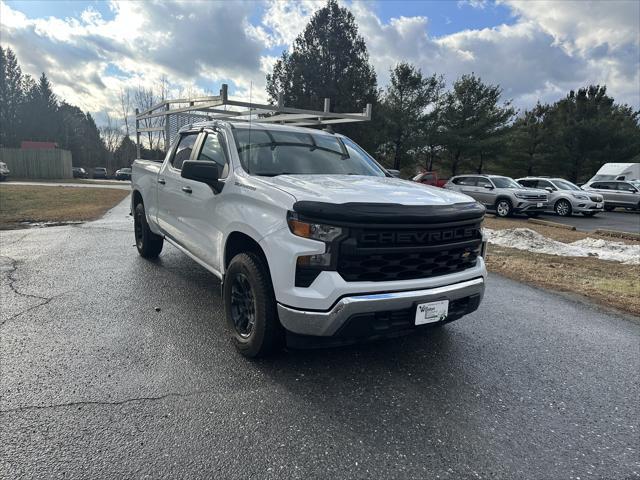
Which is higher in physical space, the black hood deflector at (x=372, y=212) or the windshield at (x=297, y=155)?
the windshield at (x=297, y=155)

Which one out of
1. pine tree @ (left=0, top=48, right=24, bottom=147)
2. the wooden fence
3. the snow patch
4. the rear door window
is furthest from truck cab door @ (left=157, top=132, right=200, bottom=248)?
pine tree @ (left=0, top=48, right=24, bottom=147)

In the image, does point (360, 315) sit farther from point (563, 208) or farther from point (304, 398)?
point (563, 208)

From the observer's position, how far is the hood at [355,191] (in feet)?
9.24

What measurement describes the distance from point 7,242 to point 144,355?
6042 millimetres

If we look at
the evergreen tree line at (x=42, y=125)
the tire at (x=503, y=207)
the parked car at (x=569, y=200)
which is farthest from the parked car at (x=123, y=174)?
the parked car at (x=569, y=200)

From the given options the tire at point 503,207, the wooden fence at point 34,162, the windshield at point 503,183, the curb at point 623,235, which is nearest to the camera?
the curb at point 623,235

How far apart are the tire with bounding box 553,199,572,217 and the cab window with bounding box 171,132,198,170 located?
17.6 metres

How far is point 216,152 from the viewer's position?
417 centimetres

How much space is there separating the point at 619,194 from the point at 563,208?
19.2 ft

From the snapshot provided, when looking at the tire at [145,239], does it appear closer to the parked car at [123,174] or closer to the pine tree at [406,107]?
the pine tree at [406,107]

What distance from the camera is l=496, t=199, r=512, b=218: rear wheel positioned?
1634cm

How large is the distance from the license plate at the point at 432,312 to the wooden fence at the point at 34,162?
46830 millimetres

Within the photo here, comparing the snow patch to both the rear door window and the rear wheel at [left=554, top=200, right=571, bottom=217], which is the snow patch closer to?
the rear door window

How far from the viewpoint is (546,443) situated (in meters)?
2.42
